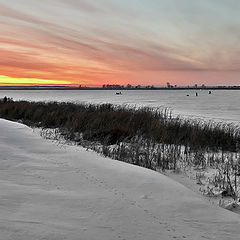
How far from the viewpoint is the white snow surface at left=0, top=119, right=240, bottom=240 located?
269cm

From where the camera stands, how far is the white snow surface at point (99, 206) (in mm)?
2693

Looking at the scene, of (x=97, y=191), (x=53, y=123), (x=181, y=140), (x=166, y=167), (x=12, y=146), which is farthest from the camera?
(x=53, y=123)

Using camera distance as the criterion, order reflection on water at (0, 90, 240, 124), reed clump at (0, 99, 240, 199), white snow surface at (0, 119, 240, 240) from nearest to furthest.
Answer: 1. white snow surface at (0, 119, 240, 240)
2. reed clump at (0, 99, 240, 199)
3. reflection on water at (0, 90, 240, 124)

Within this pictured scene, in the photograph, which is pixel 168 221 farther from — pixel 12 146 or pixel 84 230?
pixel 12 146

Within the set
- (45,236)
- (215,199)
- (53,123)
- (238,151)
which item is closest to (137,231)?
(45,236)

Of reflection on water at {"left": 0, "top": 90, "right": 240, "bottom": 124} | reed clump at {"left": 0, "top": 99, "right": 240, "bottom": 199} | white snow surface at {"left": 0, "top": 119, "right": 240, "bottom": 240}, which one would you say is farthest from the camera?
reflection on water at {"left": 0, "top": 90, "right": 240, "bottom": 124}

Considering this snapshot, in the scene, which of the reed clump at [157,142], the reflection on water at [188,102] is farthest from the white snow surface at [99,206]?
the reflection on water at [188,102]

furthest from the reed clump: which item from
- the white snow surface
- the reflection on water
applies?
the reflection on water

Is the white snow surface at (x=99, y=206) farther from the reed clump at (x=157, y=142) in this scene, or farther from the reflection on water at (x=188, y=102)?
the reflection on water at (x=188, y=102)

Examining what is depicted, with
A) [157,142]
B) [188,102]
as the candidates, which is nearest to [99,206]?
[157,142]

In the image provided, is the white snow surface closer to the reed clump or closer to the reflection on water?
the reed clump

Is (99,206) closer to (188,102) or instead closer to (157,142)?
(157,142)

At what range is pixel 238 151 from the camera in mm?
8547

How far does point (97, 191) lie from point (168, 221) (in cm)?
117
